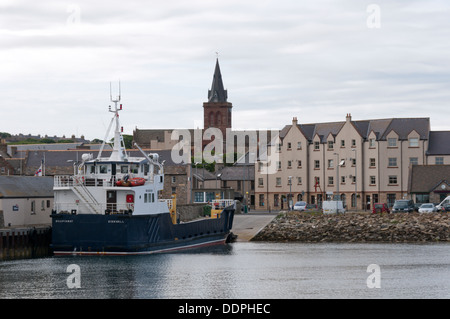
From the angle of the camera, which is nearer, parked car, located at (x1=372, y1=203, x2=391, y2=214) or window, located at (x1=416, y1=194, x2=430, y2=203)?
parked car, located at (x1=372, y1=203, x2=391, y2=214)

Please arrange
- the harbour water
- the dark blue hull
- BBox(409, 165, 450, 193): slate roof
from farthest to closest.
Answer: BBox(409, 165, 450, 193): slate roof, the dark blue hull, the harbour water

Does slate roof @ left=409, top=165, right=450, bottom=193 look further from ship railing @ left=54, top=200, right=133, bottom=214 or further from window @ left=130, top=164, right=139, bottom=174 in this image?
ship railing @ left=54, top=200, right=133, bottom=214

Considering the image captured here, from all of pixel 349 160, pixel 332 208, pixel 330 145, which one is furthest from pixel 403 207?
pixel 330 145

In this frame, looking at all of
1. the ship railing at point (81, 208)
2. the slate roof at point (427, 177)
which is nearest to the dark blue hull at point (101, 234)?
the ship railing at point (81, 208)

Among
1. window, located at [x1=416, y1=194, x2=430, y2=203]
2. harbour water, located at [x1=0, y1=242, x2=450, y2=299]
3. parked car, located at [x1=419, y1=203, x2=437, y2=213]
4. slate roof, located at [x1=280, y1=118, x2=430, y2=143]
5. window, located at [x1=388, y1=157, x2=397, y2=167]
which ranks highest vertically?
slate roof, located at [x1=280, y1=118, x2=430, y2=143]

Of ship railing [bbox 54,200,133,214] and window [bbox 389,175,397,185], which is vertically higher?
window [bbox 389,175,397,185]

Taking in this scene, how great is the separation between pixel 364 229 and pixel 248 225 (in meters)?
10.6

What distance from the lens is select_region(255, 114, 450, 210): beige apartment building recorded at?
9988 centimetres

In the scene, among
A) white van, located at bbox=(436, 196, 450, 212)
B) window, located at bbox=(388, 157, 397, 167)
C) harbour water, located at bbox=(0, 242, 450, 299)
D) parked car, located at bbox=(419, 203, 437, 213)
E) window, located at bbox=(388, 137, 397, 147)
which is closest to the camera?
harbour water, located at bbox=(0, 242, 450, 299)

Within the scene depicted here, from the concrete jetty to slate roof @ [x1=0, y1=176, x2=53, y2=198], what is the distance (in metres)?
16.4

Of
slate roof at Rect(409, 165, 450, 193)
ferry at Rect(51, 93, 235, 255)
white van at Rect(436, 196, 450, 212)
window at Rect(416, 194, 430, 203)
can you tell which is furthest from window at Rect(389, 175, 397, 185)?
ferry at Rect(51, 93, 235, 255)

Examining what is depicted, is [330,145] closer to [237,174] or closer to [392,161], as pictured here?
[392,161]

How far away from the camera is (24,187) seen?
58500 mm

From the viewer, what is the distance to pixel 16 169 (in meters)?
105
